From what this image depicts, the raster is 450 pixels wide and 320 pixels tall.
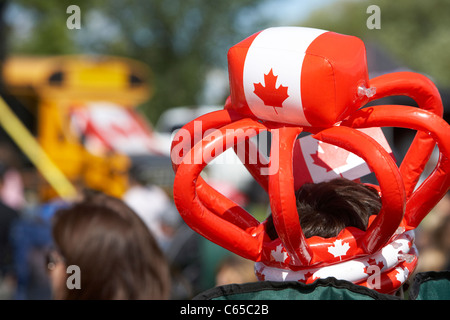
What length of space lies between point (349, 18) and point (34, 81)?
25.9 metres

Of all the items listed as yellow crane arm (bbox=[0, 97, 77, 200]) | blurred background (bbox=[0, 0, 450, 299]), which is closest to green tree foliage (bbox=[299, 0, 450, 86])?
blurred background (bbox=[0, 0, 450, 299])

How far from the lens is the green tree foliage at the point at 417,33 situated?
2017 centimetres

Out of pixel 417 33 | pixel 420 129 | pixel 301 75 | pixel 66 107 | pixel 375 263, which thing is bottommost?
pixel 375 263

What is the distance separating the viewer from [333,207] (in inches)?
47.5

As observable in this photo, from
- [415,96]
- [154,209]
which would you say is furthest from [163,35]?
[415,96]

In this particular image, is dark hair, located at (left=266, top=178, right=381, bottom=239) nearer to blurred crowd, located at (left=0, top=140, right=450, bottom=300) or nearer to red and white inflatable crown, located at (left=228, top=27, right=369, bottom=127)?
red and white inflatable crown, located at (left=228, top=27, right=369, bottom=127)

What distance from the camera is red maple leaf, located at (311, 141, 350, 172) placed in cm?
135

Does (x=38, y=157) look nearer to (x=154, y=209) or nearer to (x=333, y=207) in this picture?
(x=154, y=209)

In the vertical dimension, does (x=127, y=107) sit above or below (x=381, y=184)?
above

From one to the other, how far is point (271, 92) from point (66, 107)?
336 inches

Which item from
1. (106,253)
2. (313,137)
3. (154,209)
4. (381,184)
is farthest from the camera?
(154,209)

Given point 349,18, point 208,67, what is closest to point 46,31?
point 208,67

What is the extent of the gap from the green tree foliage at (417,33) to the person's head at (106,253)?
760 inches

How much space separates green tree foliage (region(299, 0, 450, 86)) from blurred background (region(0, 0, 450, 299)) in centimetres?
6
